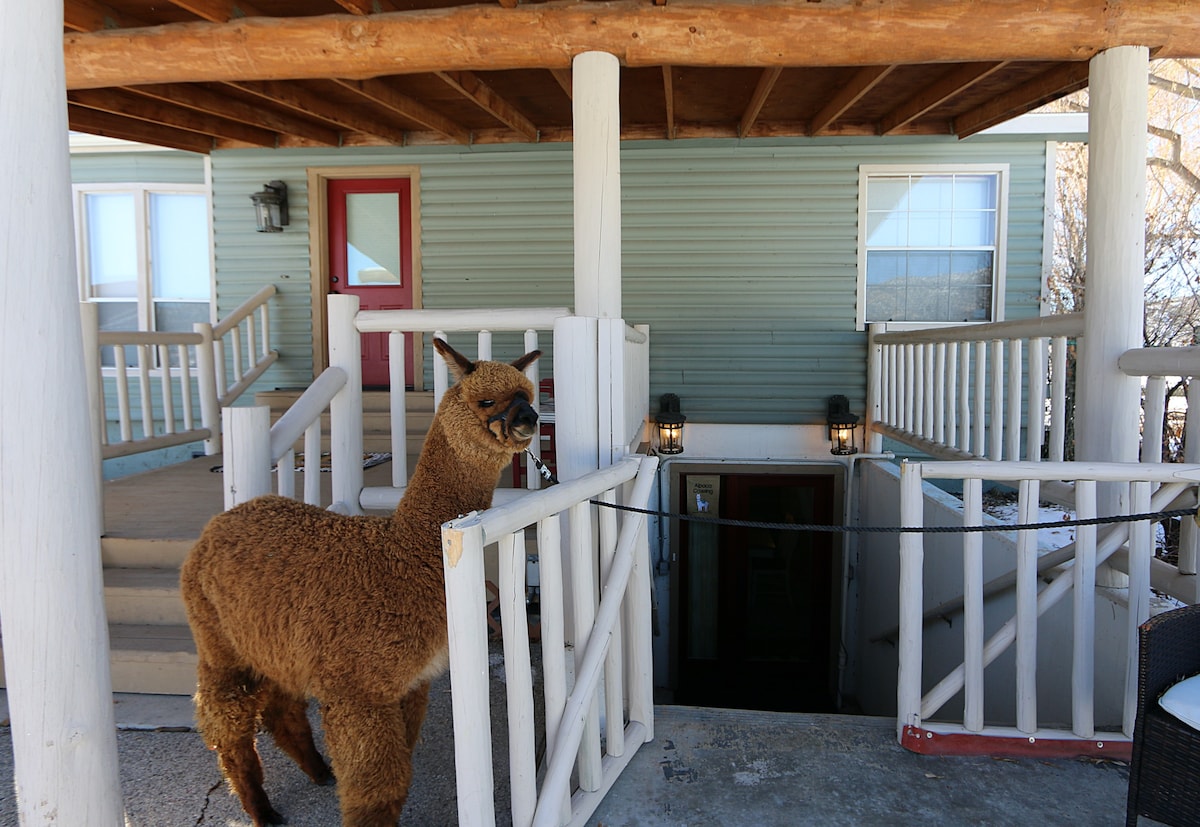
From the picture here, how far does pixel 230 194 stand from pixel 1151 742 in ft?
28.7

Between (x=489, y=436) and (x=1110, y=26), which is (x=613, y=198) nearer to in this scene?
(x=489, y=436)

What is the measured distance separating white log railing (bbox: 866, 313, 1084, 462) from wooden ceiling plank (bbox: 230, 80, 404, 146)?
524 centimetres

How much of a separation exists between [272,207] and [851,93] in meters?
5.73

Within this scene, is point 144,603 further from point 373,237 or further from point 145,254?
point 145,254

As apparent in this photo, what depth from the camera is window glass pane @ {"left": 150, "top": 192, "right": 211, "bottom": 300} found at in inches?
329

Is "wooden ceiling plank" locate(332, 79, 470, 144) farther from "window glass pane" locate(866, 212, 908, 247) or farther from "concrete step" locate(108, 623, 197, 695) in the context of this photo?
"window glass pane" locate(866, 212, 908, 247)

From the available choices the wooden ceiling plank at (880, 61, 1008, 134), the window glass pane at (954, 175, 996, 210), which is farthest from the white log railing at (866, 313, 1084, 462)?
the wooden ceiling plank at (880, 61, 1008, 134)

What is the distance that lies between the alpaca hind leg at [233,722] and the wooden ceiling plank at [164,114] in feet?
17.0

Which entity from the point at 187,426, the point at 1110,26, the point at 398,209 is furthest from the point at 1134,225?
the point at 187,426

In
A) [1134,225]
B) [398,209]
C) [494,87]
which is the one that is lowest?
[1134,225]

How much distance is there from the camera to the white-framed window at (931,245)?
7.45m

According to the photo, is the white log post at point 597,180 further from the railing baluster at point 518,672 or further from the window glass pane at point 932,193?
the window glass pane at point 932,193

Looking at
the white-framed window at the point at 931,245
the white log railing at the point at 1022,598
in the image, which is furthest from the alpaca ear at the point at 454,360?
the white-framed window at the point at 931,245

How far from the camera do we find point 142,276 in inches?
327
